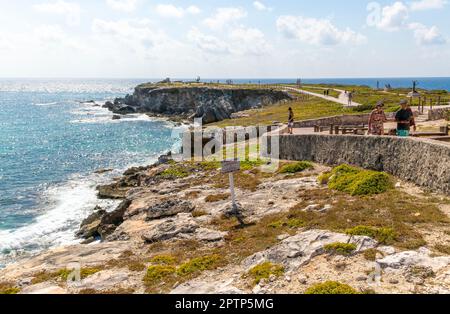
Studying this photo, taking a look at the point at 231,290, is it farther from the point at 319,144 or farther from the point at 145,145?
the point at 145,145

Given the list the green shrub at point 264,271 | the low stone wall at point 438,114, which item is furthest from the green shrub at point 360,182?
the low stone wall at point 438,114

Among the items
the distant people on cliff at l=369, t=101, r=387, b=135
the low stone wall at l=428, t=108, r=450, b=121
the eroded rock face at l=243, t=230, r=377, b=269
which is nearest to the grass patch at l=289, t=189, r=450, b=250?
the eroded rock face at l=243, t=230, r=377, b=269

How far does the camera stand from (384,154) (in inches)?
802

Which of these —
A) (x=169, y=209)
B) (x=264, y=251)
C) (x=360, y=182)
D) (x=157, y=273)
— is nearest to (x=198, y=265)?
(x=157, y=273)

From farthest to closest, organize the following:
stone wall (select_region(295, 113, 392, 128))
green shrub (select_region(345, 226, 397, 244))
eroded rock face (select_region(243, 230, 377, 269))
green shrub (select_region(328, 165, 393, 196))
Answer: stone wall (select_region(295, 113, 392, 128))
green shrub (select_region(328, 165, 393, 196))
green shrub (select_region(345, 226, 397, 244))
eroded rock face (select_region(243, 230, 377, 269))

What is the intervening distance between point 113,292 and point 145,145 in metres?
65.3

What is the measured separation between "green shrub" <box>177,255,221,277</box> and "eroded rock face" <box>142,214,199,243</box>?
3707mm

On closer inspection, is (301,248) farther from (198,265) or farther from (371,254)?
(198,265)

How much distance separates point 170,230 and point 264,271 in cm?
691

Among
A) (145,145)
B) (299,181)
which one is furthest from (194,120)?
(299,181)

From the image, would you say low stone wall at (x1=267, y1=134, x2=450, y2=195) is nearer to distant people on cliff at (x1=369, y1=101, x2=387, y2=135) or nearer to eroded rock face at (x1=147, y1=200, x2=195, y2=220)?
distant people on cliff at (x1=369, y1=101, x2=387, y2=135)

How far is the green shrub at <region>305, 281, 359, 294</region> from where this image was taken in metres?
9.53
